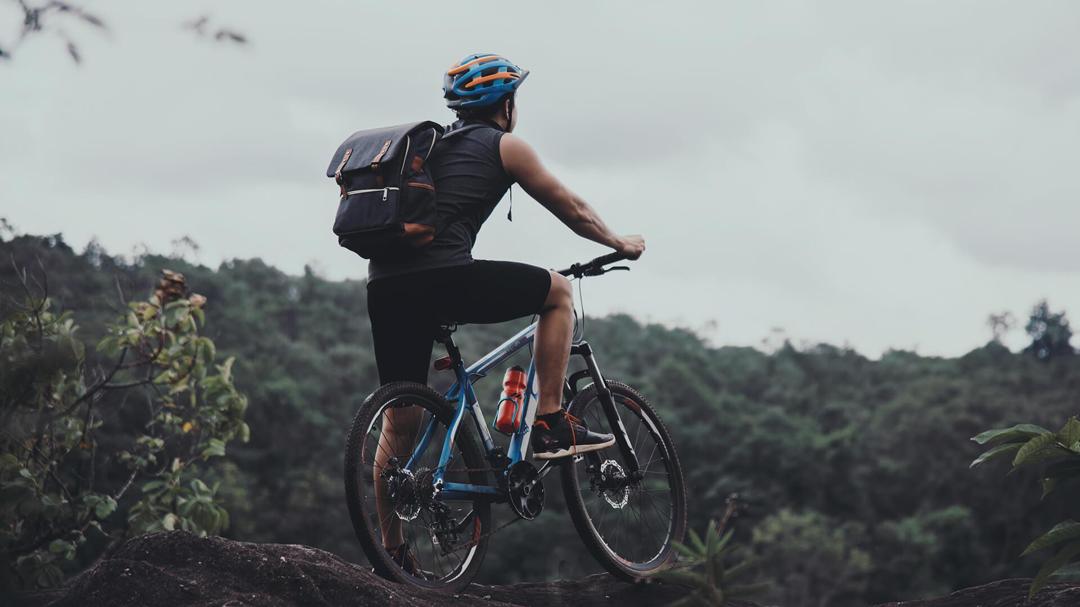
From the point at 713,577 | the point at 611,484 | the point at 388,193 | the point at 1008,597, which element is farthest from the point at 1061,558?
the point at 611,484

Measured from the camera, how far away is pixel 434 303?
4.69 meters

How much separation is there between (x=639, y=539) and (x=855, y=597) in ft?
117

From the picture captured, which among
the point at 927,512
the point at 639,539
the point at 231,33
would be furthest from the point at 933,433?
the point at 231,33

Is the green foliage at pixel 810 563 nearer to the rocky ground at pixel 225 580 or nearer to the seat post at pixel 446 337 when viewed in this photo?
the seat post at pixel 446 337

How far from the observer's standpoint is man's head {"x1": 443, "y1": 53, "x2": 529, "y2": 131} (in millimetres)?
4805

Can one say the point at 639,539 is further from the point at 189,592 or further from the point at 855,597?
the point at 855,597

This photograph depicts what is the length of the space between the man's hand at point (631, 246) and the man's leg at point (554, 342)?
0.29 meters

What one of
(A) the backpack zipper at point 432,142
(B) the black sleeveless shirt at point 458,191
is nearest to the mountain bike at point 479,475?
(B) the black sleeveless shirt at point 458,191

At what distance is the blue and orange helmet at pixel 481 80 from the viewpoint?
480cm

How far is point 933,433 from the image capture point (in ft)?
139

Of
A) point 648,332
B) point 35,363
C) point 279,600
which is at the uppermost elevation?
point 648,332

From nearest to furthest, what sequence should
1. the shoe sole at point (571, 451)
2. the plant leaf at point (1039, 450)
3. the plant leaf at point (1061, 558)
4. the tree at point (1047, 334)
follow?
the plant leaf at point (1061, 558)
the plant leaf at point (1039, 450)
the shoe sole at point (571, 451)
the tree at point (1047, 334)

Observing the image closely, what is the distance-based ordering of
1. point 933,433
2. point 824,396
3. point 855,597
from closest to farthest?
point 855,597 → point 933,433 → point 824,396

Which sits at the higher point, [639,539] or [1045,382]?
[1045,382]
